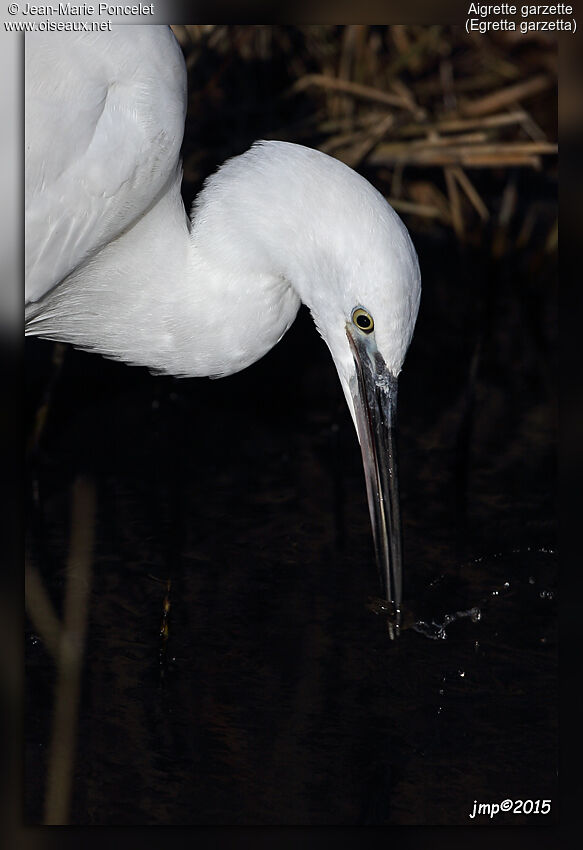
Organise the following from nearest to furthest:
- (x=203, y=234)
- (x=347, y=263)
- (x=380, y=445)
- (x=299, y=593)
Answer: (x=347, y=263)
(x=380, y=445)
(x=203, y=234)
(x=299, y=593)

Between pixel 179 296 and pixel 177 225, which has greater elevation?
pixel 177 225

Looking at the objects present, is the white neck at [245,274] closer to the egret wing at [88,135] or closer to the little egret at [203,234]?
the little egret at [203,234]

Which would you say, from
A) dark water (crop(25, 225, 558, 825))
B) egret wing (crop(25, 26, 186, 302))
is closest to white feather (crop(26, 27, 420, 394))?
egret wing (crop(25, 26, 186, 302))

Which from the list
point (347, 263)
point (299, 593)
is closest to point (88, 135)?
point (347, 263)

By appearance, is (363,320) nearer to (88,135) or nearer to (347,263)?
(347,263)

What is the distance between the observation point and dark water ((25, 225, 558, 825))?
211cm

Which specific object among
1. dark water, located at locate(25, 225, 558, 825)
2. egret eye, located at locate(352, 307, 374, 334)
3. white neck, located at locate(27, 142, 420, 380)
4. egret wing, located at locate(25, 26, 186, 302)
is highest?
egret wing, located at locate(25, 26, 186, 302)

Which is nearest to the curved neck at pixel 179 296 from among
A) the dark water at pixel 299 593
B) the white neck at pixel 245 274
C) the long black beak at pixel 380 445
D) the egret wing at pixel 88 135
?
the white neck at pixel 245 274

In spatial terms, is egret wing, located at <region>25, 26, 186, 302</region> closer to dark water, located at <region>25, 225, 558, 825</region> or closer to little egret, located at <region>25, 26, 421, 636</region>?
little egret, located at <region>25, 26, 421, 636</region>

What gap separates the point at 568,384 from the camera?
1999 millimetres

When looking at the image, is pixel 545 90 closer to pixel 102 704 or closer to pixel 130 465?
pixel 130 465

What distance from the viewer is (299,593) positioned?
2.64 m

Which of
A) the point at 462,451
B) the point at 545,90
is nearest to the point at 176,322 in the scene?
the point at 462,451

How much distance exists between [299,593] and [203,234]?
0.83 m
